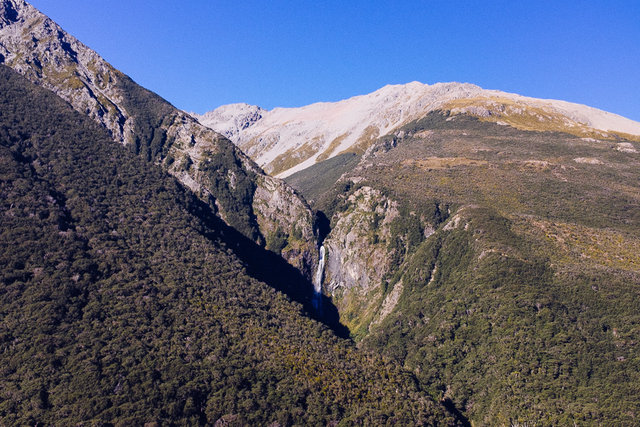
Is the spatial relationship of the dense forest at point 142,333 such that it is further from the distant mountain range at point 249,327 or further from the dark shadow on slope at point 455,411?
the dark shadow on slope at point 455,411

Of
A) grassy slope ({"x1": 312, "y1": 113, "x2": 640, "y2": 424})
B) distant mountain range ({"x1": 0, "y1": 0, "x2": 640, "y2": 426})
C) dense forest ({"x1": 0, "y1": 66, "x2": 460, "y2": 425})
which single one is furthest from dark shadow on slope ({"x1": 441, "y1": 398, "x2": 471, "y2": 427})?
dense forest ({"x1": 0, "y1": 66, "x2": 460, "y2": 425})

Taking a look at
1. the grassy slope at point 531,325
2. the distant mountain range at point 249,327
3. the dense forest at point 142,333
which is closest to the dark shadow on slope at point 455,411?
the distant mountain range at point 249,327

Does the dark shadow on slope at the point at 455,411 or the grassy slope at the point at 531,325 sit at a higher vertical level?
the grassy slope at the point at 531,325

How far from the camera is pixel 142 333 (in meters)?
127

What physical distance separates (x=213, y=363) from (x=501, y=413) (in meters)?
89.7

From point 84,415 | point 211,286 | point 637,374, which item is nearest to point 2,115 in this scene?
point 211,286

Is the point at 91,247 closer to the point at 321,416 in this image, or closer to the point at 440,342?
the point at 321,416

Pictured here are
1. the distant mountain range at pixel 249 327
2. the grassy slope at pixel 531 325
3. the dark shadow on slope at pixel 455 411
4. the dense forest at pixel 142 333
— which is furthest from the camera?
the dark shadow on slope at pixel 455 411

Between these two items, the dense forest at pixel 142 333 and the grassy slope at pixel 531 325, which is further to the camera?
the grassy slope at pixel 531 325

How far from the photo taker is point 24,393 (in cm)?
10075

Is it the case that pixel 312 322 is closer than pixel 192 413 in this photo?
No

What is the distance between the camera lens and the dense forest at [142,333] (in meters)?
107

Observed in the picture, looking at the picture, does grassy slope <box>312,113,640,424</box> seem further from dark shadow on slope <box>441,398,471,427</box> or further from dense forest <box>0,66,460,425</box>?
dense forest <box>0,66,460,425</box>

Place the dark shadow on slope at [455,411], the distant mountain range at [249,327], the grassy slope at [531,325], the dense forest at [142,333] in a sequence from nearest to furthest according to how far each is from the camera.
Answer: the dense forest at [142,333] < the distant mountain range at [249,327] < the grassy slope at [531,325] < the dark shadow on slope at [455,411]
